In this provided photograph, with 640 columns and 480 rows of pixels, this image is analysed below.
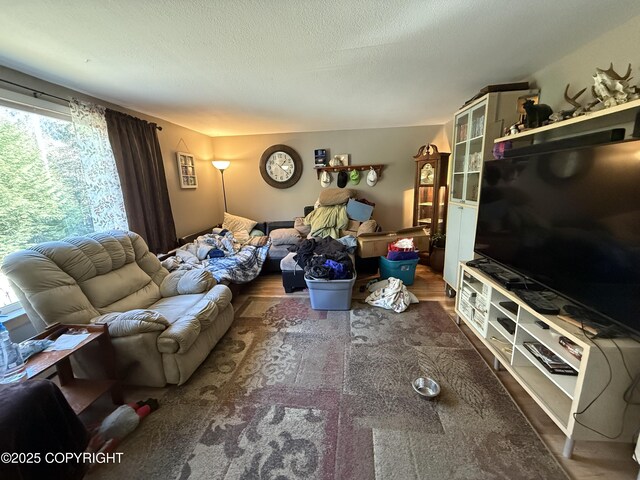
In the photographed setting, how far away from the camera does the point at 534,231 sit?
158 centimetres

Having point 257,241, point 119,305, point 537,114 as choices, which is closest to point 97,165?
point 119,305

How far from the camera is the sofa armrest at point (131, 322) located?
1605 mm

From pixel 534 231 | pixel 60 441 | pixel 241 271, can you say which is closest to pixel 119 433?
pixel 60 441

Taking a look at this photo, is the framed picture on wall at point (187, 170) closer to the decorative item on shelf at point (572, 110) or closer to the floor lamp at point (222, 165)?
the floor lamp at point (222, 165)

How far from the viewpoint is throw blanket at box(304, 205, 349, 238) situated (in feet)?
12.7

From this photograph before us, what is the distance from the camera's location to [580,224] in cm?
129

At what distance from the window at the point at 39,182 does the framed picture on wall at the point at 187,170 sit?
1.30 meters

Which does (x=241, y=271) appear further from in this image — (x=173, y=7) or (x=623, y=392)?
(x=623, y=392)

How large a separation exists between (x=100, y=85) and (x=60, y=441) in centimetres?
254

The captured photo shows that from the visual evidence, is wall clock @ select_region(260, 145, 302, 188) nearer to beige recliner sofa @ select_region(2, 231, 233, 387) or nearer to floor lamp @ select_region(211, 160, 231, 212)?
floor lamp @ select_region(211, 160, 231, 212)

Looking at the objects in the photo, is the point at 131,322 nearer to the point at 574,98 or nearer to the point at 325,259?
the point at 325,259

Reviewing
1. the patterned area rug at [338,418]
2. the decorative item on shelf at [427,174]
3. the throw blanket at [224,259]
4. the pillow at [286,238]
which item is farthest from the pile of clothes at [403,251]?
the throw blanket at [224,259]

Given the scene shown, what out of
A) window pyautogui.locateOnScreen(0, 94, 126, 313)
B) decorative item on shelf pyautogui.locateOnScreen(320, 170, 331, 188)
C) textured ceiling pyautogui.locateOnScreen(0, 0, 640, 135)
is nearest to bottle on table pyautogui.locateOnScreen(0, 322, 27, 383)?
window pyautogui.locateOnScreen(0, 94, 126, 313)

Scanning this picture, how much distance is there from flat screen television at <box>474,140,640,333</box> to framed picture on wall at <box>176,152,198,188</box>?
3.71m
